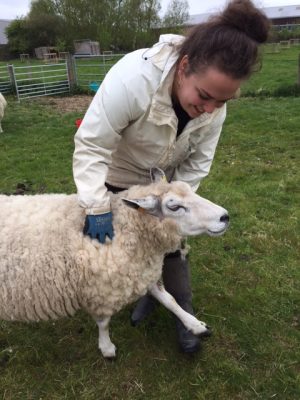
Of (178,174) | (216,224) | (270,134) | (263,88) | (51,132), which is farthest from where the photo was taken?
(263,88)

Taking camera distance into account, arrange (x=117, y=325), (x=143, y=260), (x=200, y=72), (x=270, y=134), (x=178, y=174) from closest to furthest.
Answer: (x=200, y=72), (x=143, y=260), (x=178, y=174), (x=117, y=325), (x=270, y=134)

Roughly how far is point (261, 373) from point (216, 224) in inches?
37.8

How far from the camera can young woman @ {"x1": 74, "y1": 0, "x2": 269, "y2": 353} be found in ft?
5.61

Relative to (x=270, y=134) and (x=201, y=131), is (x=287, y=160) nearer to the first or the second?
(x=270, y=134)

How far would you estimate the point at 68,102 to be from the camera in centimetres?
1184

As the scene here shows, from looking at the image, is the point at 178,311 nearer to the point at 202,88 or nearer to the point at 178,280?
the point at 178,280

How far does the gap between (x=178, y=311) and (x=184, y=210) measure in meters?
0.74

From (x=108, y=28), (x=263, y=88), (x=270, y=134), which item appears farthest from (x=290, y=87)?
(x=108, y=28)

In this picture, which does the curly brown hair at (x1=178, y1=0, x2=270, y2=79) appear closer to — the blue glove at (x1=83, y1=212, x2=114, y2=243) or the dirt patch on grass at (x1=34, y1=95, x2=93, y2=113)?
the blue glove at (x1=83, y1=212, x2=114, y2=243)

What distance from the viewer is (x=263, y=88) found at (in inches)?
446

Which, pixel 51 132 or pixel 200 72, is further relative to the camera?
pixel 51 132

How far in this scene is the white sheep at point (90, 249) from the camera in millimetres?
2205

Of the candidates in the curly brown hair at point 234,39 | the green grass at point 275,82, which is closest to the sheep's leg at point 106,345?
the curly brown hair at point 234,39

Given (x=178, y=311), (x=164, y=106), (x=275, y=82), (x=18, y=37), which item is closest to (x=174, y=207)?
(x=164, y=106)
